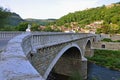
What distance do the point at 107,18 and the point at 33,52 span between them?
4492 inches

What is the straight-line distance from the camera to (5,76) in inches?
117

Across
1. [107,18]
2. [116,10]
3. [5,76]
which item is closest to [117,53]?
[5,76]

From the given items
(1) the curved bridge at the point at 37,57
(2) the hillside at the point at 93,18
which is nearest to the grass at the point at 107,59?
(1) the curved bridge at the point at 37,57

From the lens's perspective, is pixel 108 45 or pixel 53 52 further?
pixel 108 45

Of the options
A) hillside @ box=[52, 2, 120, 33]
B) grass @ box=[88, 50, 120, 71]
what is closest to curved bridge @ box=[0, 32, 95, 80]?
grass @ box=[88, 50, 120, 71]

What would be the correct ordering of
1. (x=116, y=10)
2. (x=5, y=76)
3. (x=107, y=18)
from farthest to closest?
(x=116, y=10)
(x=107, y=18)
(x=5, y=76)

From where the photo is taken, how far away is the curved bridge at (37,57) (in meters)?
3.20

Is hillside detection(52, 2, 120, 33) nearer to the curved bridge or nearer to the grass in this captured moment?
the grass

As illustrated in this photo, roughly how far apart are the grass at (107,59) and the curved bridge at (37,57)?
10.0 meters

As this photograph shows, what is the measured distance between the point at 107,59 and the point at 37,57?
3766 cm

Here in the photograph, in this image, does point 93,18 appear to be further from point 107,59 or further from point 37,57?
point 37,57

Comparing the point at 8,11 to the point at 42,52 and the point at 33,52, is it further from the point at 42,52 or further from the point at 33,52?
the point at 33,52

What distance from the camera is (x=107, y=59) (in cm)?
4922

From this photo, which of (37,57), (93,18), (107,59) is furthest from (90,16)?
(37,57)
